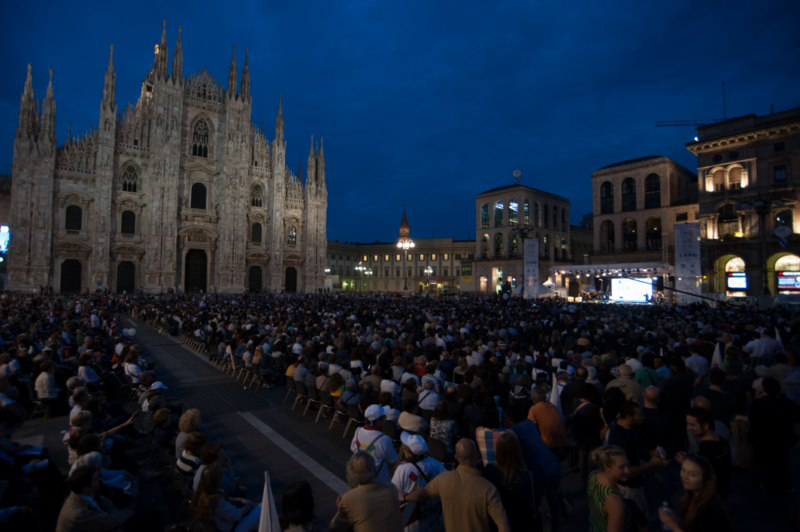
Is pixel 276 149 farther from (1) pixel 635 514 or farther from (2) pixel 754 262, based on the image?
(1) pixel 635 514

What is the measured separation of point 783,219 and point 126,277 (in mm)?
54385

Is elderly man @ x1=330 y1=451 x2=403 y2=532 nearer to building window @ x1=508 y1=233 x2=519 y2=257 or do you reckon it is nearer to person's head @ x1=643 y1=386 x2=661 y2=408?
person's head @ x1=643 y1=386 x2=661 y2=408

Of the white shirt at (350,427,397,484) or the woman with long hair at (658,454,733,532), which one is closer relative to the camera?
the woman with long hair at (658,454,733,532)

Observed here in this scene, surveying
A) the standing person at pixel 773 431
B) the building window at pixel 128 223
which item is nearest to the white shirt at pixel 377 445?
the standing person at pixel 773 431

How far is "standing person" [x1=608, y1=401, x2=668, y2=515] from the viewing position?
3.38m

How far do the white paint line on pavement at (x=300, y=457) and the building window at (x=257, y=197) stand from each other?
132ft

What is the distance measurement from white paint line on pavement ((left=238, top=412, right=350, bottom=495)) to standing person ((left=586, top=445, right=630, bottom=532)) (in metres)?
3.42

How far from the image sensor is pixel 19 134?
112ft

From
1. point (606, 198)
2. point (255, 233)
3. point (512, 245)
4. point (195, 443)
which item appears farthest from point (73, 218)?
point (606, 198)

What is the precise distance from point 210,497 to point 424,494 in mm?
1668

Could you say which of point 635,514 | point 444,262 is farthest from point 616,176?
point 635,514

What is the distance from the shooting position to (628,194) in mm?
45812

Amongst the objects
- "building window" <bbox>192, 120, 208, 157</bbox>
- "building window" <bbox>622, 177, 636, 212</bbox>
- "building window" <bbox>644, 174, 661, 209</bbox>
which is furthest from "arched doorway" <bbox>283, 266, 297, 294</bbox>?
"building window" <bbox>644, 174, 661, 209</bbox>

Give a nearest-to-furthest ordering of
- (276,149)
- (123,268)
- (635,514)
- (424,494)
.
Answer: (635,514) → (424,494) → (123,268) → (276,149)
